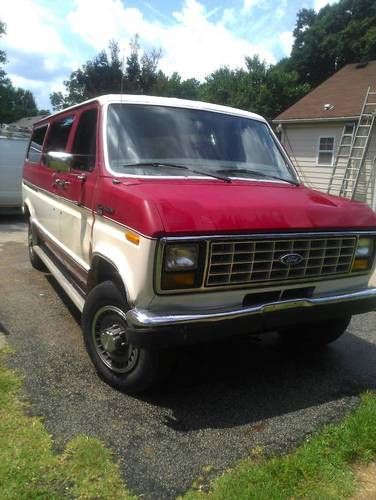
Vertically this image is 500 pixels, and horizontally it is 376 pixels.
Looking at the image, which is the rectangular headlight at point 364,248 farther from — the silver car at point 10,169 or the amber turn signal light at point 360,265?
the silver car at point 10,169

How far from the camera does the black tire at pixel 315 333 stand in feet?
13.8

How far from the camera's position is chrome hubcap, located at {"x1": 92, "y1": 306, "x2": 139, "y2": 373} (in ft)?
11.3

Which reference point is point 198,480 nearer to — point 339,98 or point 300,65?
point 339,98

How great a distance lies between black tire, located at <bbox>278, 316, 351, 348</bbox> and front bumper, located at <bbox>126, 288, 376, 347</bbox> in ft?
2.05

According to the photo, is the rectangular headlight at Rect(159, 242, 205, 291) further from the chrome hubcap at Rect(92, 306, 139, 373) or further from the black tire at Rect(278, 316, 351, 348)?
the black tire at Rect(278, 316, 351, 348)

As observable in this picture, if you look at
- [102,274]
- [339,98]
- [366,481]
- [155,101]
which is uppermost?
[339,98]

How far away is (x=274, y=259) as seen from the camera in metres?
3.23

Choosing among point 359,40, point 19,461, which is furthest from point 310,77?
point 19,461

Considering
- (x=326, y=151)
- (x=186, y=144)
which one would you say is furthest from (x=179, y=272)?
(x=326, y=151)

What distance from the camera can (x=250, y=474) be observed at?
2.68 metres

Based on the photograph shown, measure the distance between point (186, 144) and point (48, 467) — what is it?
2589 millimetres

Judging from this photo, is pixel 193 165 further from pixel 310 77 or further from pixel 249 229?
pixel 310 77

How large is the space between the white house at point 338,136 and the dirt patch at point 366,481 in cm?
1231

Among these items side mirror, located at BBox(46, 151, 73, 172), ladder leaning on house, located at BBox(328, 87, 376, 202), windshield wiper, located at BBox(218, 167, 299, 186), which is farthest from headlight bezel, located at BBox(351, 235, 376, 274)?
ladder leaning on house, located at BBox(328, 87, 376, 202)
